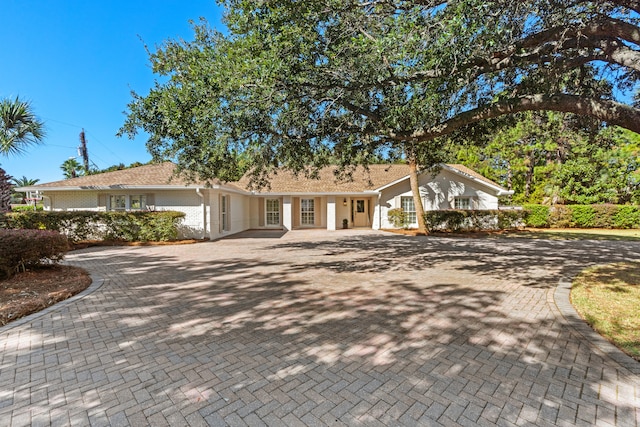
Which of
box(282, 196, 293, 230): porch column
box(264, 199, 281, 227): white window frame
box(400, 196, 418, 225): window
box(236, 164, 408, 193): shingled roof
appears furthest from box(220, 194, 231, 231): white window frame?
box(400, 196, 418, 225): window

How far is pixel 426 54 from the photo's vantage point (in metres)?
5.22

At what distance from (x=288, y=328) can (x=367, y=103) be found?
→ 6208 mm

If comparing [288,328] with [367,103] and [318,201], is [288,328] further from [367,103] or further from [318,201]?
[318,201]

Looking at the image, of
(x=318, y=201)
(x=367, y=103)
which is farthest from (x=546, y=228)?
(x=367, y=103)

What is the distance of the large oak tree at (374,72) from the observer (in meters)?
5.00

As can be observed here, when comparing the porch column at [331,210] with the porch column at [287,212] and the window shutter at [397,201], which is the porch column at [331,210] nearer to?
the porch column at [287,212]

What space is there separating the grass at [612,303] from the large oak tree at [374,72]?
10.1 ft

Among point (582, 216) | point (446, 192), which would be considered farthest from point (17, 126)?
point (582, 216)

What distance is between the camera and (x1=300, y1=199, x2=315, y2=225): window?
76.6 feet

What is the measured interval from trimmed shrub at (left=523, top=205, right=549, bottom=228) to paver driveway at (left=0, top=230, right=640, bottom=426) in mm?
16810

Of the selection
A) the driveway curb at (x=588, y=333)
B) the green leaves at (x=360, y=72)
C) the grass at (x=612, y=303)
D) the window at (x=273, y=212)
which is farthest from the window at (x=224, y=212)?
the grass at (x=612, y=303)

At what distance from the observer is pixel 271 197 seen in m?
22.6

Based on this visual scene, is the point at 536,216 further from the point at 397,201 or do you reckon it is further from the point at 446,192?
the point at 397,201

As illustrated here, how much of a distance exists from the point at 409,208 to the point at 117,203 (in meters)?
17.7
